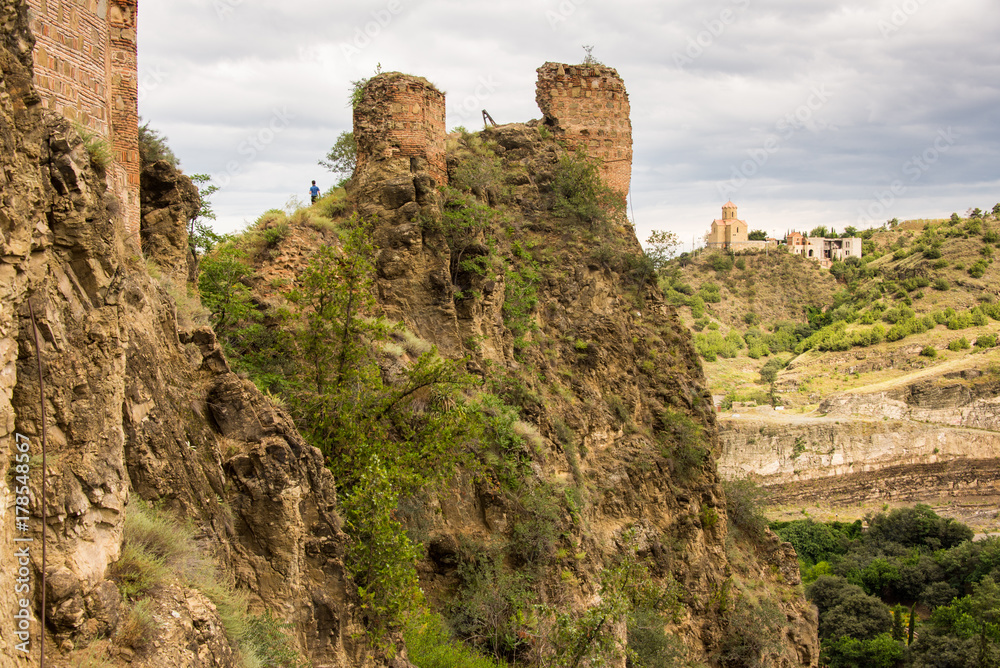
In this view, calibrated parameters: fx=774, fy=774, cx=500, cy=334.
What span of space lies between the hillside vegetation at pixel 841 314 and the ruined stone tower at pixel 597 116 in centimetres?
3861

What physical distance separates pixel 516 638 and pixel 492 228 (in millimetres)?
9131

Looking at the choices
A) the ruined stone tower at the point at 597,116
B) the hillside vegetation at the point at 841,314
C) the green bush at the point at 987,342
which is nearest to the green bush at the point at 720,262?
the hillside vegetation at the point at 841,314

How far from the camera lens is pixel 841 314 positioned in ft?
299

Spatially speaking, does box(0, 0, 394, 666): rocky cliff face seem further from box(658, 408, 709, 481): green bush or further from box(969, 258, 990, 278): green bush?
box(969, 258, 990, 278): green bush

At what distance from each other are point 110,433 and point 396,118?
1158 cm

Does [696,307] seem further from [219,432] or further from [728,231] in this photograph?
[219,432]

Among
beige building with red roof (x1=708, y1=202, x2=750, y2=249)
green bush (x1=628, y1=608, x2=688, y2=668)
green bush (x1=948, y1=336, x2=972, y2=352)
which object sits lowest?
green bush (x1=628, y1=608, x2=688, y2=668)

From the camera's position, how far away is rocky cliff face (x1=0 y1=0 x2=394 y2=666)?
186 inches

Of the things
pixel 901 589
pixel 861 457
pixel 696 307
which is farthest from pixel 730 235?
pixel 901 589

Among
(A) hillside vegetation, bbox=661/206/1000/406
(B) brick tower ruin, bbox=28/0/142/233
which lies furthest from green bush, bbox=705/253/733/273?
(B) brick tower ruin, bbox=28/0/142/233

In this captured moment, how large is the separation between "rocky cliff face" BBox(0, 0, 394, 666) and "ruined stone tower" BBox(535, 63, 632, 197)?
1438cm

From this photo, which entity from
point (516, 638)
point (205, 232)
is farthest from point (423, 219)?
point (516, 638)

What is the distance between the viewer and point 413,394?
40.1 feet

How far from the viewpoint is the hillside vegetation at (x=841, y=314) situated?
7288 centimetres
